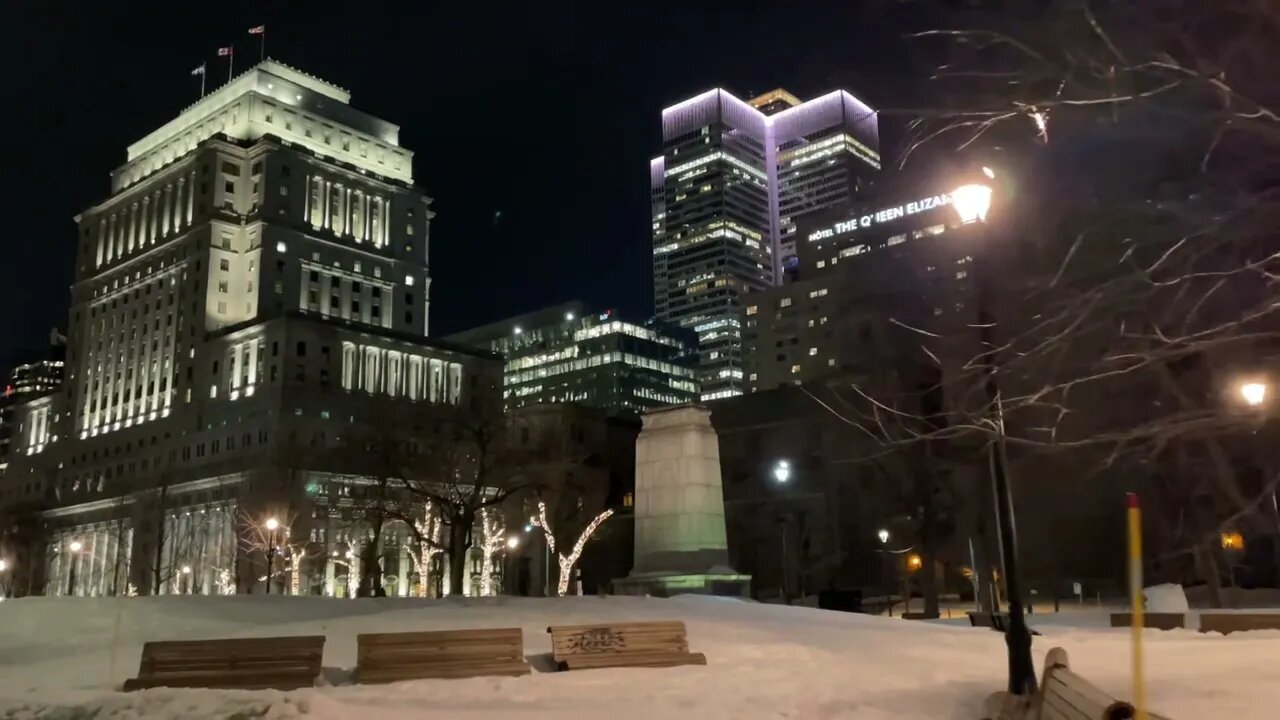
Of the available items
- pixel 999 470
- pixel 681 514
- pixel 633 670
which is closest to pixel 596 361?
pixel 681 514

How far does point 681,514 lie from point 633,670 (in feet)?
47.4

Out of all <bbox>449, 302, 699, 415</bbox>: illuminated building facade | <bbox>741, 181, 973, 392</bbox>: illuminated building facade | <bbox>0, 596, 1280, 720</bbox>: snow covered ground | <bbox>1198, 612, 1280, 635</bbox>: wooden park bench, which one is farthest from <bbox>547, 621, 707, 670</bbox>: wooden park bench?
<bbox>449, 302, 699, 415</bbox>: illuminated building facade

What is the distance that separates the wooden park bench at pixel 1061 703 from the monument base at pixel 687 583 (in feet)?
58.9

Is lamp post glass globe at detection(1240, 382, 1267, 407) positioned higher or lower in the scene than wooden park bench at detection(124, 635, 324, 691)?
higher

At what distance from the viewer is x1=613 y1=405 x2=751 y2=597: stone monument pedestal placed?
29.6 m

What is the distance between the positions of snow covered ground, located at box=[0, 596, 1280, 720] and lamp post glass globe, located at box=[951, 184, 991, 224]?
5.89m

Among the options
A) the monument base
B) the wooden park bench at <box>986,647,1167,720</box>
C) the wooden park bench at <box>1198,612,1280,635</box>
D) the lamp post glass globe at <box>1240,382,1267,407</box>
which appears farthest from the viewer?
the monument base

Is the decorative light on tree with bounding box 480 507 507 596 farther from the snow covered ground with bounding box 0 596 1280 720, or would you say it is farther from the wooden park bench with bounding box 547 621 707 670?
the wooden park bench with bounding box 547 621 707 670

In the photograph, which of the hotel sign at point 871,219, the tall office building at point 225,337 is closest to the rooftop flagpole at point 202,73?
the tall office building at point 225,337

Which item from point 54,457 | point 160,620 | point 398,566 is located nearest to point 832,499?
point 398,566

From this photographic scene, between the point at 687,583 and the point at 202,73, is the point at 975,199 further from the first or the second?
the point at 202,73

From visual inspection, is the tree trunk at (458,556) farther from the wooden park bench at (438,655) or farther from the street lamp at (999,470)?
the street lamp at (999,470)

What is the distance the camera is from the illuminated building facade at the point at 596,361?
177 m

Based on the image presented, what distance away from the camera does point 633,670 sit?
1528cm
